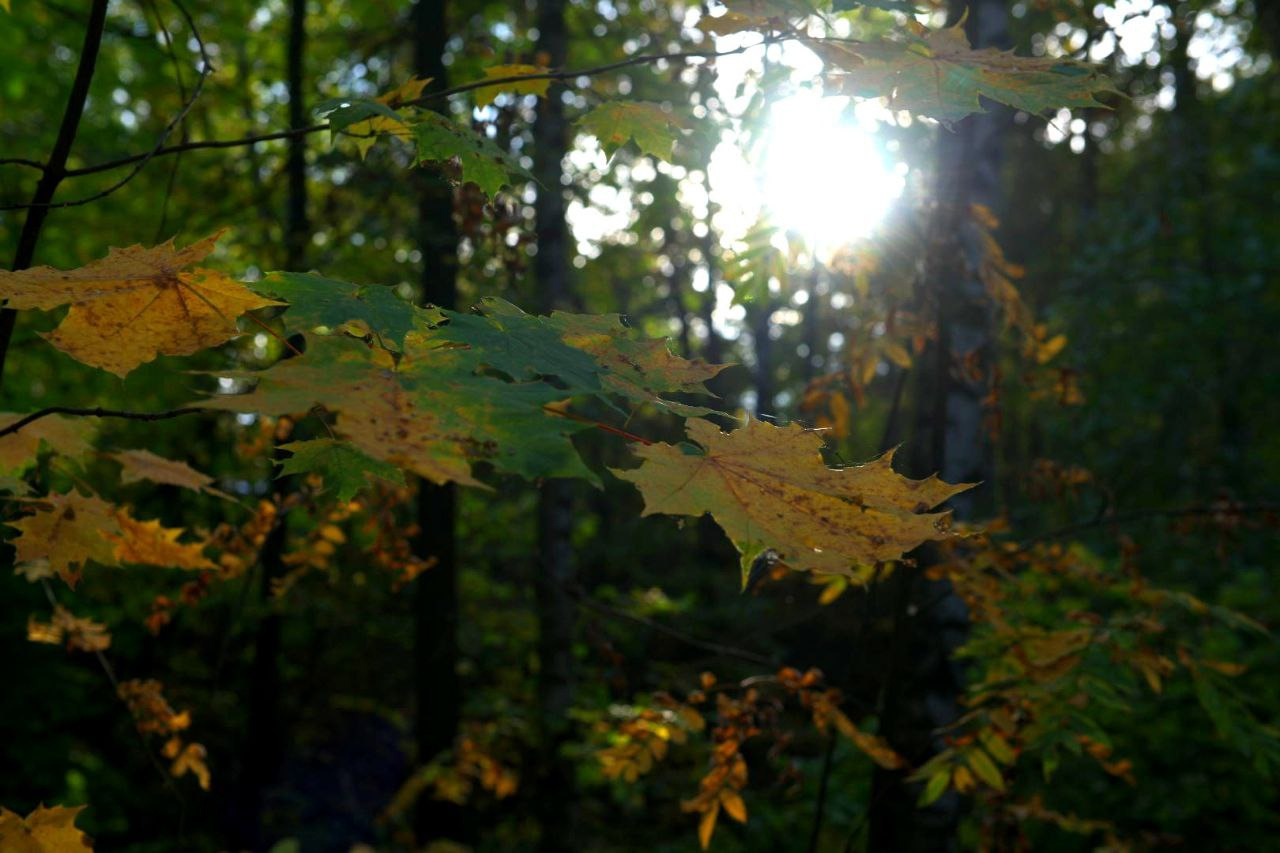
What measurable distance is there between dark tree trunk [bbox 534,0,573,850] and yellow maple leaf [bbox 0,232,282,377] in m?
4.37

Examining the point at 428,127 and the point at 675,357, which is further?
the point at 428,127

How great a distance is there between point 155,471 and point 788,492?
4.34ft

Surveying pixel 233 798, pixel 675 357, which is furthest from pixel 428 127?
pixel 233 798

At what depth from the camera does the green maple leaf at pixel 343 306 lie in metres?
1.14

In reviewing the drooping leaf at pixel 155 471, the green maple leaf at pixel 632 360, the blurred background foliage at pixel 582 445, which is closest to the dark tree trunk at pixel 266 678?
the blurred background foliage at pixel 582 445

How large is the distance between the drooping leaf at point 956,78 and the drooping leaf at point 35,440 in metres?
1.52

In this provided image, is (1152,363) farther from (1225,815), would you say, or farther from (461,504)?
(461,504)

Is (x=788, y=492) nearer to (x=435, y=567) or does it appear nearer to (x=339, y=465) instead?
(x=339, y=465)

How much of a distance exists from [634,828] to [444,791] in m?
3.40

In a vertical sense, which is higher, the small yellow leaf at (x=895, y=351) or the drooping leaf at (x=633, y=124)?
the drooping leaf at (x=633, y=124)

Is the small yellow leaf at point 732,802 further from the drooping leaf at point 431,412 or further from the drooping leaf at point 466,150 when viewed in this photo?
the drooping leaf at point 431,412

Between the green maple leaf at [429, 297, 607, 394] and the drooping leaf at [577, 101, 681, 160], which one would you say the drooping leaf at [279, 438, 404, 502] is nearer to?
the green maple leaf at [429, 297, 607, 394]

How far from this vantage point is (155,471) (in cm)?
191

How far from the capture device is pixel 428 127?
178 cm
